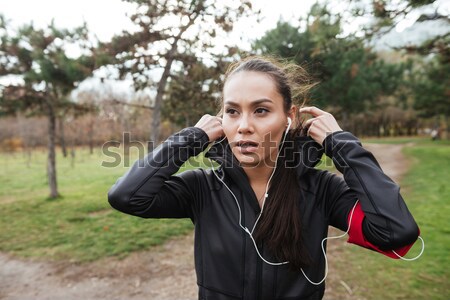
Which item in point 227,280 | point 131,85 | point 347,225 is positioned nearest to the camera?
point 227,280

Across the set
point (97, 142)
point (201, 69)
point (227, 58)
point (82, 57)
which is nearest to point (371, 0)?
point (227, 58)

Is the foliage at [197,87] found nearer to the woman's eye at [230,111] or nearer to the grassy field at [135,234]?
the grassy field at [135,234]

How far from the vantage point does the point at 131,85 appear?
8219mm

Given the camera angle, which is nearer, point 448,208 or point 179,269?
point 179,269

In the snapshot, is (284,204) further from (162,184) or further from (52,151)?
(52,151)

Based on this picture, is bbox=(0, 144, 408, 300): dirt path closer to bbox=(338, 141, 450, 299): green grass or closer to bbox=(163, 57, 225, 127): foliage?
bbox=(338, 141, 450, 299): green grass

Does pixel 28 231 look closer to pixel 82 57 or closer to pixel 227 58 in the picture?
pixel 82 57

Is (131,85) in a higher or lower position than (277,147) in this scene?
higher

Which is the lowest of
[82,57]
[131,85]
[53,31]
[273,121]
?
[273,121]

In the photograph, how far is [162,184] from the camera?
1.72m

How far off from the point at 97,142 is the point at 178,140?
4293cm

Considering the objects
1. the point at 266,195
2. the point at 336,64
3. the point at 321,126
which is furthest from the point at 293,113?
the point at 336,64

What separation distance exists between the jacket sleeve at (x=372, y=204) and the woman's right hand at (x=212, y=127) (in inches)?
27.1

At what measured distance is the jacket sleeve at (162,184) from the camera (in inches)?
65.7
